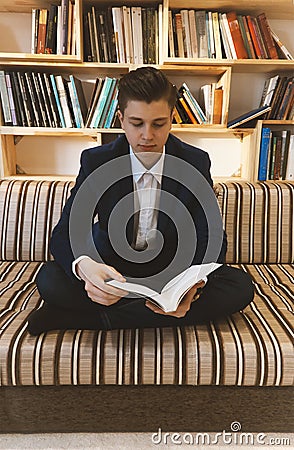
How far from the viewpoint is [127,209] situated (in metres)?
1.25

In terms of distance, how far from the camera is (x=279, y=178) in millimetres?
2018

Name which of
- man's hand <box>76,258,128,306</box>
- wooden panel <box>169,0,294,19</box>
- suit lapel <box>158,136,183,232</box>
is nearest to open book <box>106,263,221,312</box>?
man's hand <box>76,258,128,306</box>

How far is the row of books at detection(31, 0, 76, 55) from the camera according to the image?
1.80m

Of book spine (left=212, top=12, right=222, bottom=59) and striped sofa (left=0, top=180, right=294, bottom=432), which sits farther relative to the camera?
book spine (left=212, top=12, right=222, bottom=59)

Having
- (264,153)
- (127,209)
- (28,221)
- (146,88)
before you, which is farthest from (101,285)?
(264,153)

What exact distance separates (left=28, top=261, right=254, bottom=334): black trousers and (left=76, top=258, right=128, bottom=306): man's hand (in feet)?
0.19

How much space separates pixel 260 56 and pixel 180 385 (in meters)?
1.56

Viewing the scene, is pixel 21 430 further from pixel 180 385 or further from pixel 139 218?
pixel 139 218

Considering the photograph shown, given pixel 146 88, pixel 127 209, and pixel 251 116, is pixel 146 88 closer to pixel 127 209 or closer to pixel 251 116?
pixel 127 209

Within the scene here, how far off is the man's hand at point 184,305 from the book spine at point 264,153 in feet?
3.67

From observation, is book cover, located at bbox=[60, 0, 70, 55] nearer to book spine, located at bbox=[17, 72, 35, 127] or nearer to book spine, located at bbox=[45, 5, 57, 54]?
book spine, located at bbox=[45, 5, 57, 54]

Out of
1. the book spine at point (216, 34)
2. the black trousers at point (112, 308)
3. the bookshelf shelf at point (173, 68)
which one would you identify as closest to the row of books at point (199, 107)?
the bookshelf shelf at point (173, 68)

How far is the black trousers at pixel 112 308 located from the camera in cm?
105

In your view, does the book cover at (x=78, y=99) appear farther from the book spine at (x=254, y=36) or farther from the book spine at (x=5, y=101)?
the book spine at (x=254, y=36)
